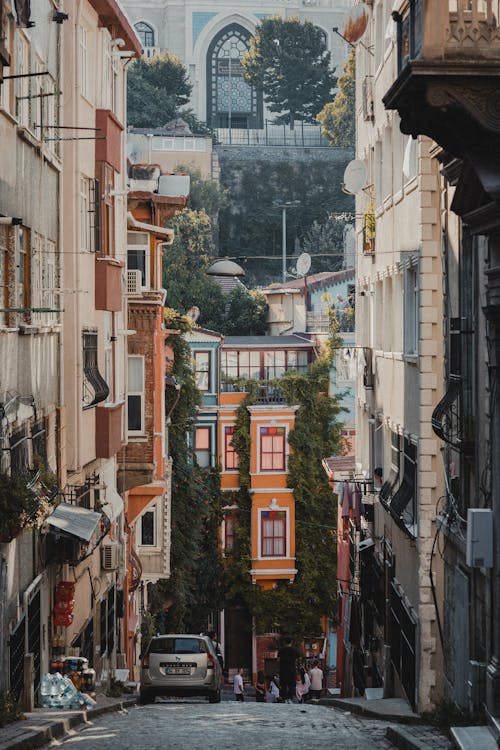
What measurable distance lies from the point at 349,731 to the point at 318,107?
8442cm

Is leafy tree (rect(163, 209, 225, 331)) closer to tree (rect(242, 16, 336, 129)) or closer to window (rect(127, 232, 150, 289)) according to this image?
tree (rect(242, 16, 336, 129))

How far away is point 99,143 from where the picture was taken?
2536cm

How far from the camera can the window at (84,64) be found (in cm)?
2408

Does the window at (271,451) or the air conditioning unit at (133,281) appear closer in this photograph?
the air conditioning unit at (133,281)

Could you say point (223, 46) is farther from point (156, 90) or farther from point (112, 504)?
point (112, 504)

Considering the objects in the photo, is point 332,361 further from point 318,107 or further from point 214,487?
point 318,107

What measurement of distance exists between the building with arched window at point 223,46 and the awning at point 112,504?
78532 millimetres

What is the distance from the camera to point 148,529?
3662 cm

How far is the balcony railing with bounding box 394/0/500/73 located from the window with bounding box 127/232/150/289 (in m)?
19.7

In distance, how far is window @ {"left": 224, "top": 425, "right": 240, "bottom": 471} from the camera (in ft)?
168

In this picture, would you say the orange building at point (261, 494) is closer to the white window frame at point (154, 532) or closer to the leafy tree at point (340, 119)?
the white window frame at point (154, 532)

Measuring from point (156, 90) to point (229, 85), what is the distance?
48.7 feet

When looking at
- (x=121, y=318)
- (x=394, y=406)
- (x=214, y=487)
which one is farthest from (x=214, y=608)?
(x=394, y=406)

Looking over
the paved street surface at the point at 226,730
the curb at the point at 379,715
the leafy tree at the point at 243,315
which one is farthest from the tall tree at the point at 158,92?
the paved street surface at the point at 226,730
